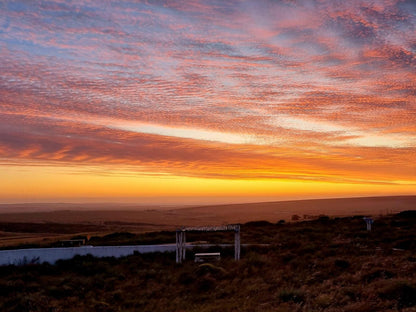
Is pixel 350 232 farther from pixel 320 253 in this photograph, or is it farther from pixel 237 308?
pixel 237 308

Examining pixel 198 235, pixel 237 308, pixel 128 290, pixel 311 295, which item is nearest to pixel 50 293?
pixel 128 290

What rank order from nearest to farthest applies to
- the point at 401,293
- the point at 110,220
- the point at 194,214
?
1. the point at 401,293
2. the point at 110,220
3. the point at 194,214

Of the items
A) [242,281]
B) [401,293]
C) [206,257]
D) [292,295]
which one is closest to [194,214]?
[206,257]

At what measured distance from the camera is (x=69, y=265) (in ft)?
67.8

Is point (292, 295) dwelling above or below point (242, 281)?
above

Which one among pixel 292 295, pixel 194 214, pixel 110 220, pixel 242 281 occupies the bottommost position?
pixel 194 214

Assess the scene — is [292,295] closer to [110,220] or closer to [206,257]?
[206,257]

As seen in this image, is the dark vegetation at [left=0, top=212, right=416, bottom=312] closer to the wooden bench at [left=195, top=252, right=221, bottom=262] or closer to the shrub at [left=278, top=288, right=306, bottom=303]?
the shrub at [left=278, top=288, right=306, bottom=303]

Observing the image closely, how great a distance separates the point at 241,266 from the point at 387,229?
46.8ft

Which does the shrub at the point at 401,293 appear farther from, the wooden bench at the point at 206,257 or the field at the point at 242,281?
the wooden bench at the point at 206,257

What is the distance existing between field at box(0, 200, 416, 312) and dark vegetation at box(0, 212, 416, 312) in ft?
0.11

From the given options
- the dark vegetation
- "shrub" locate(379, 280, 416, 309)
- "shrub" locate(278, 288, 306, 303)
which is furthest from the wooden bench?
"shrub" locate(379, 280, 416, 309)

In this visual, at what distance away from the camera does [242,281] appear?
16.4 meters

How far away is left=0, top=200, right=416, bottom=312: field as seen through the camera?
39.4ft
